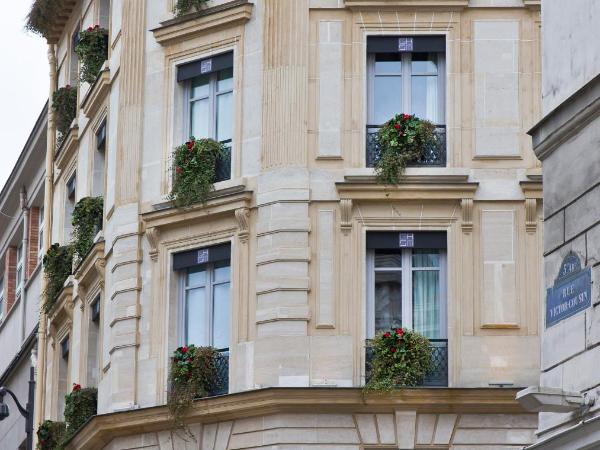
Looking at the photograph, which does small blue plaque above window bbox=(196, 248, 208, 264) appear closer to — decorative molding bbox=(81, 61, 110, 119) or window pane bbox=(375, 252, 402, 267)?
window pane bbox=(375, 252, 402, 267)

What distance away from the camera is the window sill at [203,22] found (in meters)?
32.8

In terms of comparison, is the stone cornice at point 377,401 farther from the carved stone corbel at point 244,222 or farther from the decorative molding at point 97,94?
the decorative molding at point 97,94

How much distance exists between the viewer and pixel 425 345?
30.8 metres

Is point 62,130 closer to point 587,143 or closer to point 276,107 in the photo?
point 276,107

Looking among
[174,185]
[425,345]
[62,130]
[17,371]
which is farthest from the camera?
[17,371]

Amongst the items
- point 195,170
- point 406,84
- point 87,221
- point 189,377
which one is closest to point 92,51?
point 87,221

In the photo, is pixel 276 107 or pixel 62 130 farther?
pixel 62 130

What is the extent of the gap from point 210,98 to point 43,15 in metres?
9.20

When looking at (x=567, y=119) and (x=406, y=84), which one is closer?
(x=567, y=119)

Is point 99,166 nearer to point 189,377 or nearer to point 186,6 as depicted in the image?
point 186,6

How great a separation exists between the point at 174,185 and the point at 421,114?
14.2ft

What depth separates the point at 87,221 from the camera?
36531 mm

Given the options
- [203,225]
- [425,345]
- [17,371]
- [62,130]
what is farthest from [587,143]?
[17,371]

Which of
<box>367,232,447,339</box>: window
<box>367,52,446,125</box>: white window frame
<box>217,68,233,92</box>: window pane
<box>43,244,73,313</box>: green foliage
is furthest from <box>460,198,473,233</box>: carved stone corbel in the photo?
<box>43,244,73,313</box>: green foliage
